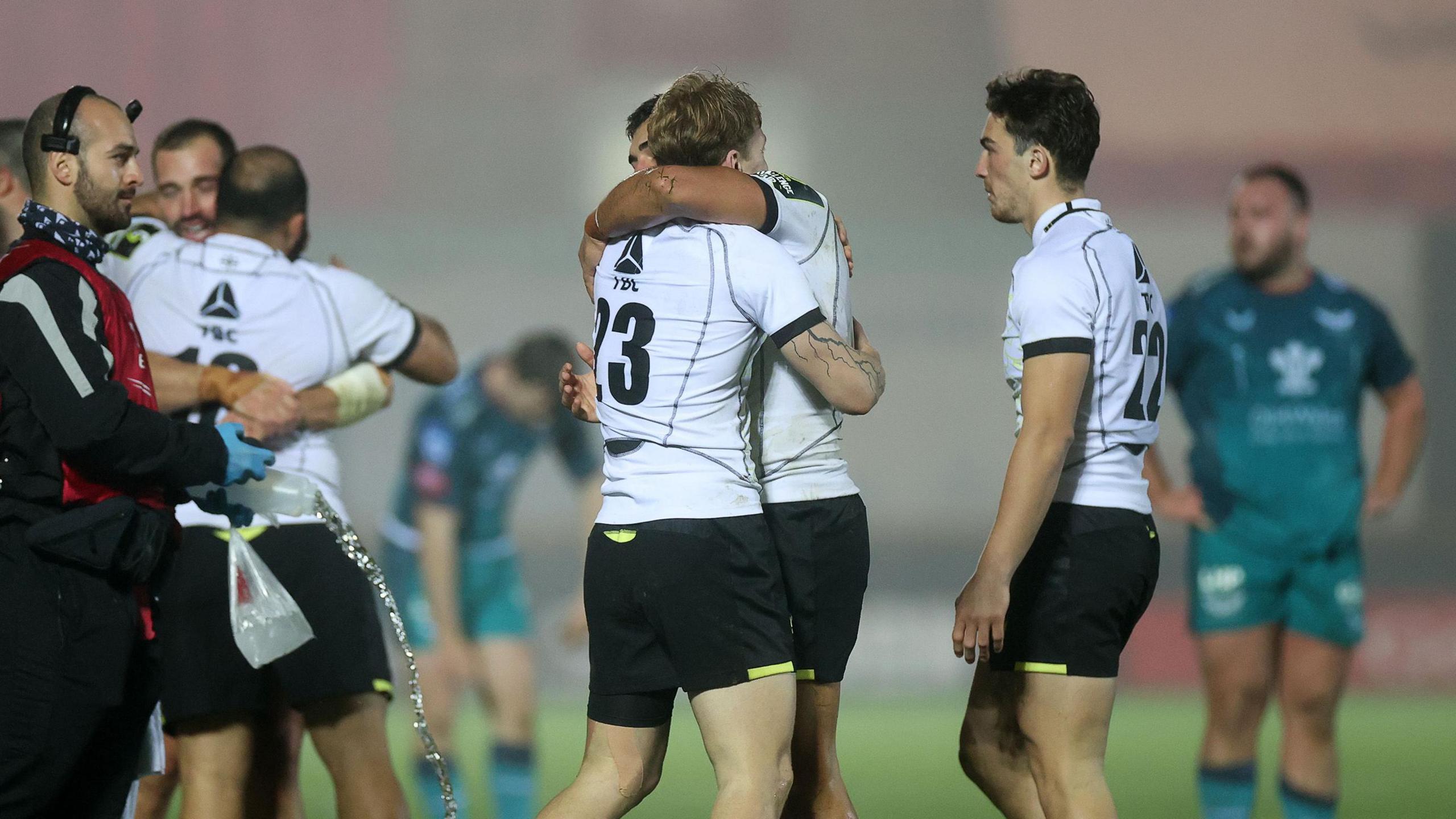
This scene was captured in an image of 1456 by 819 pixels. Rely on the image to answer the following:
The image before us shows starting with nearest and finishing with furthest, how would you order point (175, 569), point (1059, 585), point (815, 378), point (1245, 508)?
point (815, 378)
point (1059, 585)
point (175, 569)
point (1245, 508)

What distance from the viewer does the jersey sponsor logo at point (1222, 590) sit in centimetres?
495

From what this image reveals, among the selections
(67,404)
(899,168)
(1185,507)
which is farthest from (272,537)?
(899,168)

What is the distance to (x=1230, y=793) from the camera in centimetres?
480

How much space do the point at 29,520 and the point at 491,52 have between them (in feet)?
18.8

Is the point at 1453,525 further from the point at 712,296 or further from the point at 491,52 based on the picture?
the point at 712,296

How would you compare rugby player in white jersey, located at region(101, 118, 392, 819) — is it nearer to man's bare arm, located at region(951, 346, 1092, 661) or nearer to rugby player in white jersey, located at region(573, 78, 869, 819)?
rugby player in white jersey, located at region(573, 78, 869, 819)

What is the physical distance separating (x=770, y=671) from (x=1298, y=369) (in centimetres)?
313

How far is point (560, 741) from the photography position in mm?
7695

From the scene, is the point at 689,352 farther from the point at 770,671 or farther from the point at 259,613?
the point at 259,613

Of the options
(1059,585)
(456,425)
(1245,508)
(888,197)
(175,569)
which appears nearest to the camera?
(1059,585)

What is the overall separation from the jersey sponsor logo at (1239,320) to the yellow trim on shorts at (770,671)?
3.02 m

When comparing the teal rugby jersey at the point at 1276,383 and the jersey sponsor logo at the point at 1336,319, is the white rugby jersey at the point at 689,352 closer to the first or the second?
the teal rugby jersey at the point at 1276,383

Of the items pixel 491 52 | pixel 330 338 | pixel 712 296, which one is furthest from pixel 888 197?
pixel 712 296

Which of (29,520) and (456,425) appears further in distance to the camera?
(456,425)
